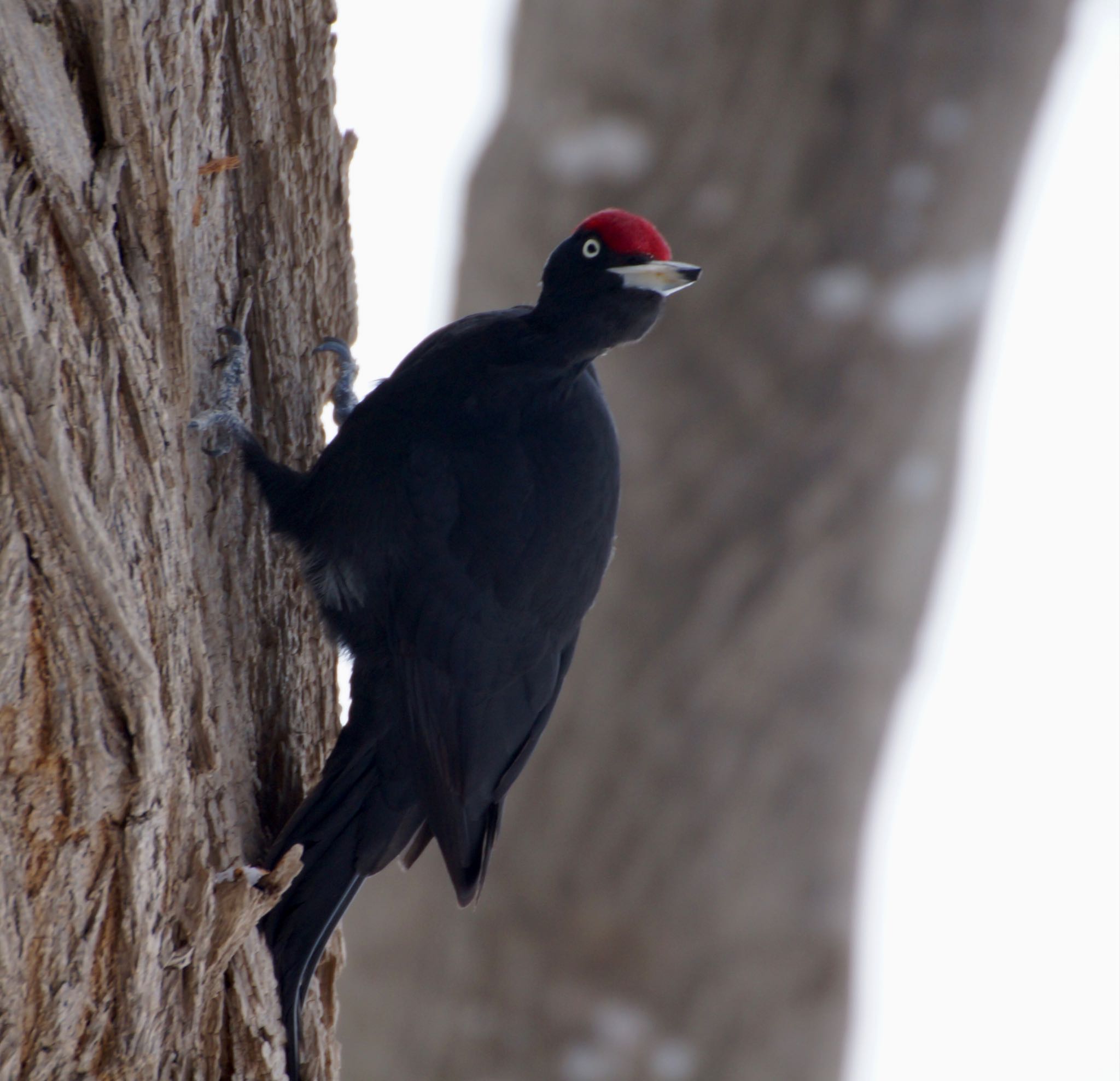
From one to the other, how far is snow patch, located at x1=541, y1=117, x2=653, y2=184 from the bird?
1584mm

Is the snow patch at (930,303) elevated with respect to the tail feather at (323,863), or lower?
elevated

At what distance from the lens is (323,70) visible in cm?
225

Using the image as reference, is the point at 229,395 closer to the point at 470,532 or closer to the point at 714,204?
the point at 470,532

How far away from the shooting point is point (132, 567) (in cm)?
162

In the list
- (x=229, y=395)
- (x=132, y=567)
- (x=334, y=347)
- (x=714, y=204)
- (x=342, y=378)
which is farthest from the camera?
(x=714, y=204)

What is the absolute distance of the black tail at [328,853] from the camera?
6.74ft

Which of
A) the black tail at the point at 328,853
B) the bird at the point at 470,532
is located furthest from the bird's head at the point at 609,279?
the black tail at the point at 328,853

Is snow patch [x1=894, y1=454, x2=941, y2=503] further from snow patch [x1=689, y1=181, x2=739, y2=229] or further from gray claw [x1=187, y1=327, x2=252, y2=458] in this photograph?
gray claw [x1=187, y1=327, x2=252, y2=458]

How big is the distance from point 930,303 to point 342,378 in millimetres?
2006

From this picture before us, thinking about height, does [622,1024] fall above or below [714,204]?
below

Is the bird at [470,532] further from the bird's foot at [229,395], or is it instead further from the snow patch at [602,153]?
the snow patch at [602,153]

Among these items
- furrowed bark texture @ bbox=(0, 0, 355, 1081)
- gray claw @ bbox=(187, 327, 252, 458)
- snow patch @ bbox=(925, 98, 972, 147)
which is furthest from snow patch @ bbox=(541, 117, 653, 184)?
gray claw @ bbox=(187, 327, 252, 458)

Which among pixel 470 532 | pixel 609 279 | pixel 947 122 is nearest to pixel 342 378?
pixel 470 532

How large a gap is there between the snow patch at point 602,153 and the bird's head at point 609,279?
160cm
